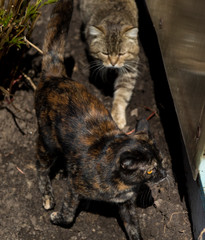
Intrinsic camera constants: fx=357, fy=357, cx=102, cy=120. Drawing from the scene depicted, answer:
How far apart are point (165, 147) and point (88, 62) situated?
1.66 meters

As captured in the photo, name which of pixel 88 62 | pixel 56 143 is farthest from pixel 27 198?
pixel 88 62

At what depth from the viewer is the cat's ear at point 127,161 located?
8.77 feet

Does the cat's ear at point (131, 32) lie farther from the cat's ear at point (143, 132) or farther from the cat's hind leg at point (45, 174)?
the cat's hind leg at point (45, 174)

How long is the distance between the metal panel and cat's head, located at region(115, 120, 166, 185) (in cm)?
33

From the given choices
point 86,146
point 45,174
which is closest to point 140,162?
point 86,146

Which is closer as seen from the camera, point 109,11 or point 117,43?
point 117,43

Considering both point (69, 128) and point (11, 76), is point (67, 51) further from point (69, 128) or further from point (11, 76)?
point (69, 128)

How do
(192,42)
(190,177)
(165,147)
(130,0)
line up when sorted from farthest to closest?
(130,0), (165,147), (190,177), (192,42)

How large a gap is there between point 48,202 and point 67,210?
0.36m

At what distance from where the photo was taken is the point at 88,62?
486 centimetres

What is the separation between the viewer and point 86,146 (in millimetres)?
3088

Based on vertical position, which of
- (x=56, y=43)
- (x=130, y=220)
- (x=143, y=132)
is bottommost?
(x=130, y=220)

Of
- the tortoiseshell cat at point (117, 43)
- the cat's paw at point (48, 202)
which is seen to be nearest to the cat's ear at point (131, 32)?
the tortoiseshell cat at point (117, 43)

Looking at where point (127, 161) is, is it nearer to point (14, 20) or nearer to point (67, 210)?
point (67, 210)
